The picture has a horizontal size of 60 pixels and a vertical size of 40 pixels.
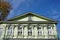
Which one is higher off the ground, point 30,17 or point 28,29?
point 30,17

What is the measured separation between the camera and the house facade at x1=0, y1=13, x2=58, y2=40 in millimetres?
22445

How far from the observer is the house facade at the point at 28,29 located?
2245 centimetres

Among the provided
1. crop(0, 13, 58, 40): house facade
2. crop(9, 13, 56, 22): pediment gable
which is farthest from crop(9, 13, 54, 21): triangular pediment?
crop(0, 13, 58, 40): house facade

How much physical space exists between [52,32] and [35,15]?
4.71 metres

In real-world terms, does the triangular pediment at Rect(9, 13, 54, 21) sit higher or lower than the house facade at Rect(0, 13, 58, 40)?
higher

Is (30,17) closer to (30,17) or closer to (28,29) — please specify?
(30,17)

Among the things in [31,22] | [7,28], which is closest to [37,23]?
[31,22]

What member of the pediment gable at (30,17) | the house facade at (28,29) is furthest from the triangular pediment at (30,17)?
the house facade at (28,29)

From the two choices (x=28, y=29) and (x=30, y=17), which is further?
(x=30, y=17)

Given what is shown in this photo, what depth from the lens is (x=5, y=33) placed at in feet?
73.9

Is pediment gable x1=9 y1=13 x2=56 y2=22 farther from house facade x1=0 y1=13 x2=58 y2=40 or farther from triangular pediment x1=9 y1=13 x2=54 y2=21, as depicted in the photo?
house facade x1=0 y1=13 x2=58 y2=40

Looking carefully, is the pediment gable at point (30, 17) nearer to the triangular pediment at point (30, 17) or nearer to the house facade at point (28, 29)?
the triangular pediment at point (30, 17)

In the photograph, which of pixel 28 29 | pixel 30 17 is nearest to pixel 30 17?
pixel 30 17

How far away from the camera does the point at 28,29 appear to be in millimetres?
23484
